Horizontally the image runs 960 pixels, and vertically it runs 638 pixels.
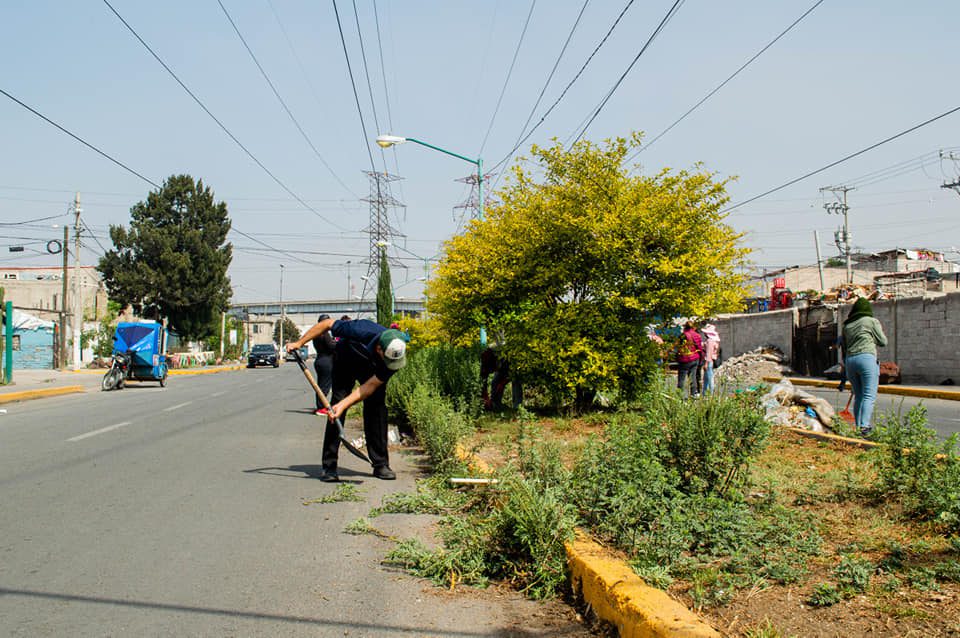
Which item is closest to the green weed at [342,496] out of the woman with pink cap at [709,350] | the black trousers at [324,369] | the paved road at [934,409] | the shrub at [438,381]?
the shrub at [438,381]

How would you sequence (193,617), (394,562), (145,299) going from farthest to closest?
(145,299), (394,562), (193,617)

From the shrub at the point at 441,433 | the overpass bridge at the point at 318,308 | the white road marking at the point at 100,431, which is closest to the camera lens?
the shrub at the point at 441,433

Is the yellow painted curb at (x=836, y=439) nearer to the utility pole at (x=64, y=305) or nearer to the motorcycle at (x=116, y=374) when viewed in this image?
the motorcycle at (x=116, y=374)

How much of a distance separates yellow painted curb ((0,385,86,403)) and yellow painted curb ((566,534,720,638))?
18.1 meters

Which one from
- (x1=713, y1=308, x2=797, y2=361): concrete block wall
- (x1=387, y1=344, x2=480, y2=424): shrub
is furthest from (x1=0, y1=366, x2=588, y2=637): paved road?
(x1=713, y1=308, x2=797, y2=361): concrete block wall

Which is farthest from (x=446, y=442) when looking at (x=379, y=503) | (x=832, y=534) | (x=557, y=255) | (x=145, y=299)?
(x=145, y=299)

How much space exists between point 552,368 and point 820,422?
3.52m

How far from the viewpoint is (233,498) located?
6426 millimetres

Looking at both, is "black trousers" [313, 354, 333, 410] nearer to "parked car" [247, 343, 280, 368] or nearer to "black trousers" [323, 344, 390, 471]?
"black trousers" [323, 344, 390, 471]

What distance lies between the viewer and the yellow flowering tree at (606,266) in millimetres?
10234

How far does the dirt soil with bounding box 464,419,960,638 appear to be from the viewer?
10.1 feet

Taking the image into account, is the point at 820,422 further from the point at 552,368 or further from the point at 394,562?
the point at 394,562

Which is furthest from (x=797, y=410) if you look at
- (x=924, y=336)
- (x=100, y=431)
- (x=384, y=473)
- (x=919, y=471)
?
(x=924, y=336)

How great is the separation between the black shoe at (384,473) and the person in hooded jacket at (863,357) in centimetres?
511
